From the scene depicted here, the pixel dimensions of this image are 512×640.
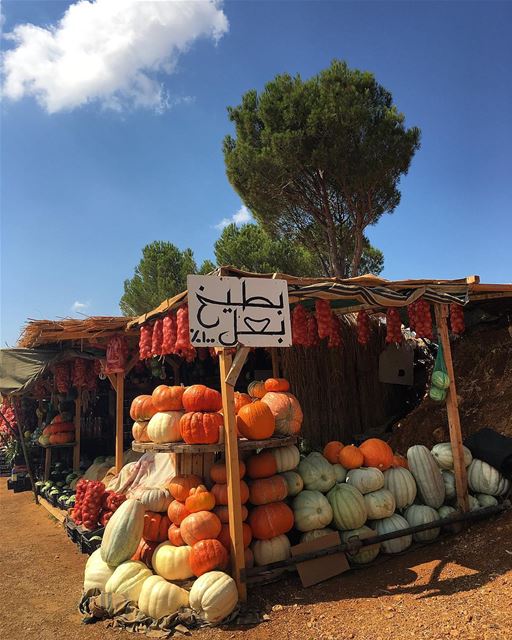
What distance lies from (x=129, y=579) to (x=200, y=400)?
5.76ft

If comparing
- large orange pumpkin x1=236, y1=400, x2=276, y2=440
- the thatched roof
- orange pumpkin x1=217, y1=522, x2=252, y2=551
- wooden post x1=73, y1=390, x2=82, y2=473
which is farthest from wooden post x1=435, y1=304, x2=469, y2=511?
wooden post x1=73, y1=390, x2=82, y2=473

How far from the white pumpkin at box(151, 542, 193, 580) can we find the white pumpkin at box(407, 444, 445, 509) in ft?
9.34

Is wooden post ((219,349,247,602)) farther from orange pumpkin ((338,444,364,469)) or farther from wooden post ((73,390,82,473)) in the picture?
wooden post ((73,390,82,473))

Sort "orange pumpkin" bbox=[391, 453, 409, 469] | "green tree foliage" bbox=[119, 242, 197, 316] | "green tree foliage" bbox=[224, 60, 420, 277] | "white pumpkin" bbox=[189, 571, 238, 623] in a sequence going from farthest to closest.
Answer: "green tree foliage" bbox=[119, 242, 197, 316]
"green tree foliage" bbox=[224, 60, 420, 277]
"orange pumpkin" bbox=[391, 453, 409, 469]
"white pumpkin" bbox=[189, 571, 238, 623]

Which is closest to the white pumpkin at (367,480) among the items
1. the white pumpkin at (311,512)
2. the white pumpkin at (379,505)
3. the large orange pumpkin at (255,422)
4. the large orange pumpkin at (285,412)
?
the white pumpkin at (379,505)

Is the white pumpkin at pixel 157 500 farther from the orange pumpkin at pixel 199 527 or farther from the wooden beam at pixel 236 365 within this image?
the wooden beam at pixel 236 365

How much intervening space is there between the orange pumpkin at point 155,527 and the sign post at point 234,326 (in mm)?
911

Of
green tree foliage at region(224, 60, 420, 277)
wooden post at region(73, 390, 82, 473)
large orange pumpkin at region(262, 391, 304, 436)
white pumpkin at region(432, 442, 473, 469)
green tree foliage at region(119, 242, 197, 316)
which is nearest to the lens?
large orange pumpkin at region(262, 391, 304, 436)

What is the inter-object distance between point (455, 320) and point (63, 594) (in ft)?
19.1

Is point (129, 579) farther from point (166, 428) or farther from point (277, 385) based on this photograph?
point (277, 385)

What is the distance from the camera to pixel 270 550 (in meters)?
4.50

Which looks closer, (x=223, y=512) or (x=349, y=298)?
(x=223, y=512)

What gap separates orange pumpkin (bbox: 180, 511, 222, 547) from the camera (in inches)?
166

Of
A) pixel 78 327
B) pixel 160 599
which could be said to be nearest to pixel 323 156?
pixel 78 327
